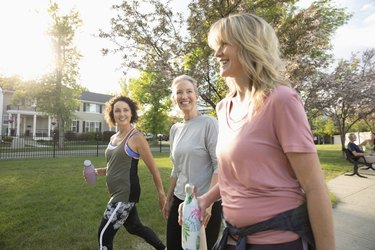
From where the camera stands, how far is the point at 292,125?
1.25 meters

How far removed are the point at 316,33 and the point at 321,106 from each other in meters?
7.18

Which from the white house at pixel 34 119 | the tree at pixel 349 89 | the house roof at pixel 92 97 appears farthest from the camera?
the house roof at pixel 92 97

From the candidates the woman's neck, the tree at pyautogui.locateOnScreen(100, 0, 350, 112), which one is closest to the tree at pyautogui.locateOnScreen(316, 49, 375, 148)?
the tree at pyautogui.locateOnScreen(100, 0, 350, 112)

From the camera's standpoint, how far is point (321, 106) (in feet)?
50.8

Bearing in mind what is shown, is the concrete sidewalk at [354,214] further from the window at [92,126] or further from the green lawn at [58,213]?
the window at [92,126]

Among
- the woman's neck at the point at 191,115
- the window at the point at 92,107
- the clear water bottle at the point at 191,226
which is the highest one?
the window at the point at 92,107

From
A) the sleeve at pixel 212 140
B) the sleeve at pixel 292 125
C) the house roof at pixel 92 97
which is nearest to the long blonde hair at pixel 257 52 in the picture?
the sleeve at pixel 292 125

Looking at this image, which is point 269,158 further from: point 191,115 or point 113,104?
point 113,104

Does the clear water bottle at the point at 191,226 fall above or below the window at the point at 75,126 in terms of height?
below

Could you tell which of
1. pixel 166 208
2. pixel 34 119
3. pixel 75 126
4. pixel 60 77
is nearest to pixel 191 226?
pixel 166 208

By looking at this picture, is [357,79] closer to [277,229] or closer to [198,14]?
[198,14]

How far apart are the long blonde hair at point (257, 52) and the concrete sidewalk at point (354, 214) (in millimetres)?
3987

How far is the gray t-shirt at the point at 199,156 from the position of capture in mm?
2918

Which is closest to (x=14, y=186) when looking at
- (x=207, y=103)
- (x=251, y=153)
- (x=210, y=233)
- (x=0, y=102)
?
(x=207, y=103)
